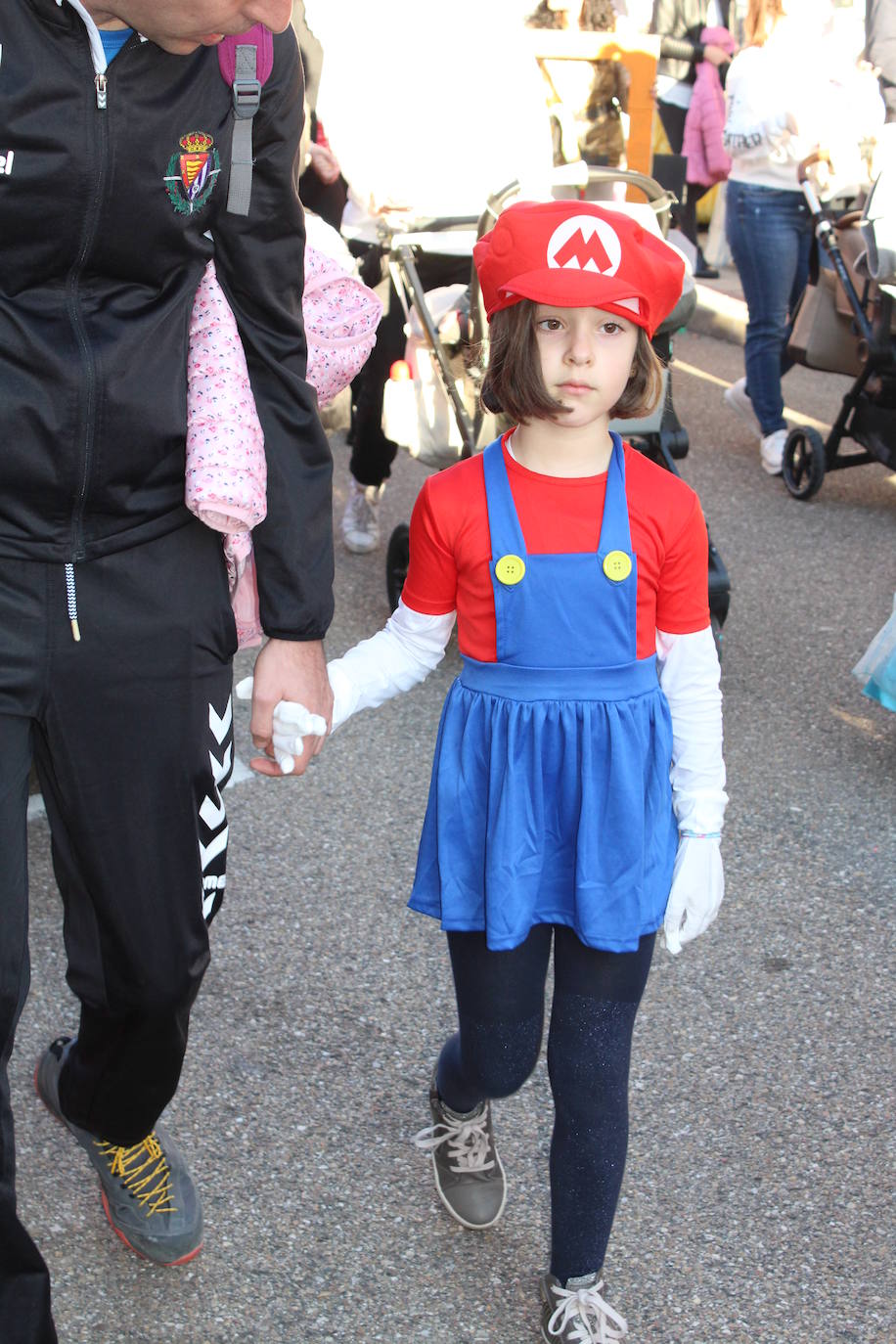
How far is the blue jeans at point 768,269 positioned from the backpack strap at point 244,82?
5.41m

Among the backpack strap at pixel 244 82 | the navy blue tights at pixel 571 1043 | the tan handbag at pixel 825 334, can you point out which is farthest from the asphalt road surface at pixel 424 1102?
the tan handbag at pixel 825 334

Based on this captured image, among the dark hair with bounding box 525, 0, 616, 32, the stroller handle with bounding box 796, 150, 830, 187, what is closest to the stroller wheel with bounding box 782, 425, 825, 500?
the stroller handle with bounding box 796, 150, 830, 187

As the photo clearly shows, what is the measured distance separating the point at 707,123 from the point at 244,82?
9972 mm

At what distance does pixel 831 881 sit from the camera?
3.88 metres

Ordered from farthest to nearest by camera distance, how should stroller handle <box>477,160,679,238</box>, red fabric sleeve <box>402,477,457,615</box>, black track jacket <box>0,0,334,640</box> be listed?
stroller handle <box>477,160,679,238</box>
red fabric sleeve <box>402,477,457,615</box>
black track jacket <box>0,0,334,640</box>

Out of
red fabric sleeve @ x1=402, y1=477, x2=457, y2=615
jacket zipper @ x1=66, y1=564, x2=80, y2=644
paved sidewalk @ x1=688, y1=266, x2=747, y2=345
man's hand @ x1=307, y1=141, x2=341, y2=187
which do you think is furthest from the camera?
paved sidewalk @ x1=688, y1=266, x2=747, y2=345

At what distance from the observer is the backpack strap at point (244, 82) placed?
185cm

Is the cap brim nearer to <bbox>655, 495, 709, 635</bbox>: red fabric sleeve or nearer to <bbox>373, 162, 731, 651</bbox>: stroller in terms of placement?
<bbox>655, 495, 709, 635</bbox>: red fabric sleeve

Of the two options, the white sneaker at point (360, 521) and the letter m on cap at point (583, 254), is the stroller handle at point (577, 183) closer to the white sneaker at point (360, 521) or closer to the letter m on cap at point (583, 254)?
the white sneaker at point (360, 521)

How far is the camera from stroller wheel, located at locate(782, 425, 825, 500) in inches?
269

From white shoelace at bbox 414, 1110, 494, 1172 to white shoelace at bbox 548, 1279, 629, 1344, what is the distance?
33 centimetres

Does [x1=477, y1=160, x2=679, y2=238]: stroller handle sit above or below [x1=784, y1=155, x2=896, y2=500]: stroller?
above

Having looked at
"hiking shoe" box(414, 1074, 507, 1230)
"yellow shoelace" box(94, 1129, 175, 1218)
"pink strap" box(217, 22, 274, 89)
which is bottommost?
"hiking shoe" box(414, 1074, 507, 1230)

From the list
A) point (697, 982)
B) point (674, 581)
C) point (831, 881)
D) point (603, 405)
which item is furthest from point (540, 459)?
point (831, 881)
